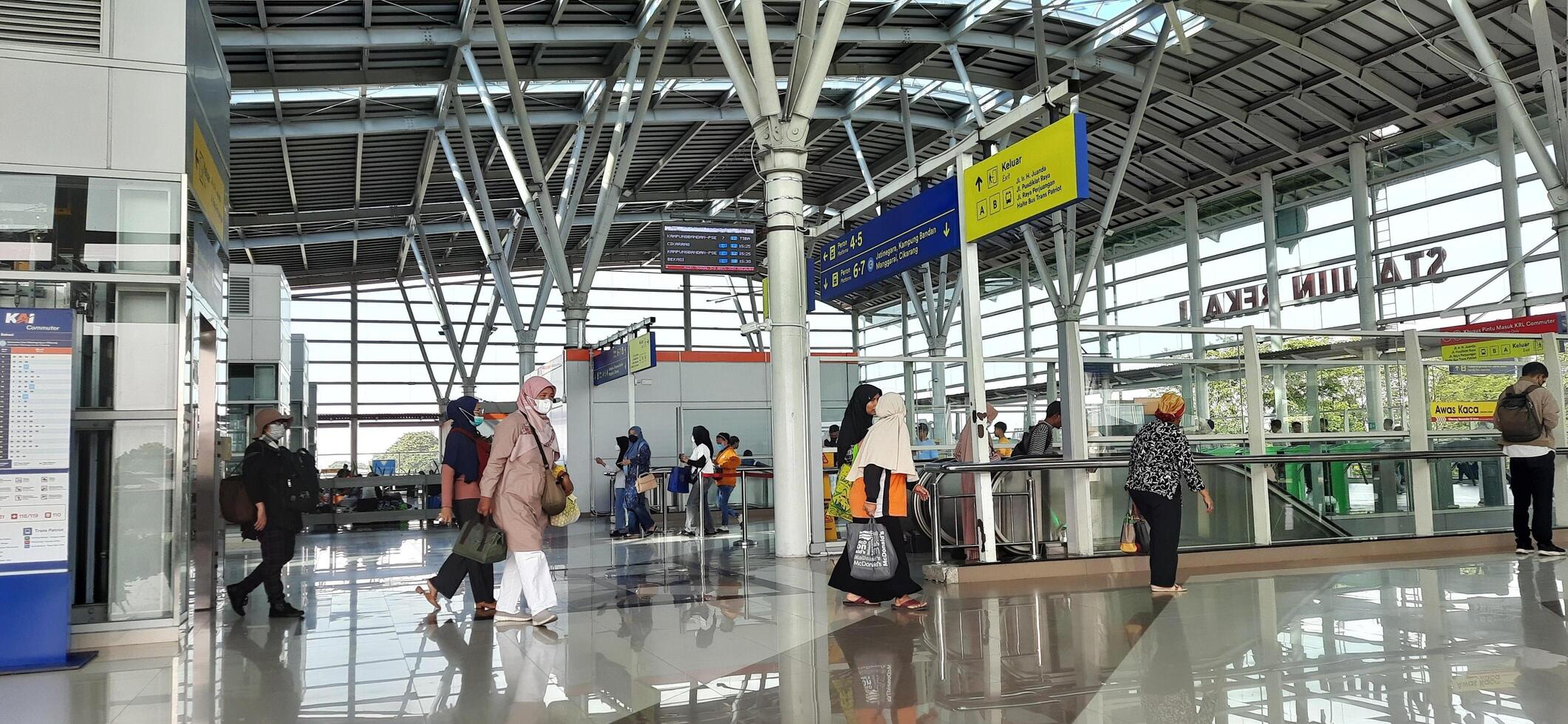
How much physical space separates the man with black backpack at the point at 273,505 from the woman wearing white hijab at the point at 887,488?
3.84m

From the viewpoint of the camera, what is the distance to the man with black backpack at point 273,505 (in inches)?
295

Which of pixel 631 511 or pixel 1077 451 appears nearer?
pixel 1077 451

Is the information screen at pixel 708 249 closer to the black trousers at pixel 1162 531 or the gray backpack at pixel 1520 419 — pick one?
the black trousers at pixel 1162 531

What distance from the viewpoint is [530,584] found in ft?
21.9

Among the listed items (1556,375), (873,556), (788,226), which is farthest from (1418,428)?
(873,556)

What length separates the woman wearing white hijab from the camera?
22.9 feet

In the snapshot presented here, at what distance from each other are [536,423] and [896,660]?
9.31ft

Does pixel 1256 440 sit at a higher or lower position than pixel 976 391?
lower

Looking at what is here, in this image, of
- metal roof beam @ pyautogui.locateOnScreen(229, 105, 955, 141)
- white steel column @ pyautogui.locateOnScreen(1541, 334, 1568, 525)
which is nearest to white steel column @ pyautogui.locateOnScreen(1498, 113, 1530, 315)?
white steel column @ pyautogui.locateOnScreen(1541, 334, 1568, 525)

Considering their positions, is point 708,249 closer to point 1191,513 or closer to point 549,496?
point 1191,513

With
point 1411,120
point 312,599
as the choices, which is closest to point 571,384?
point 312,599

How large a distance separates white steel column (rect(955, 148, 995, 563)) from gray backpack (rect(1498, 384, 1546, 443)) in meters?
4.40

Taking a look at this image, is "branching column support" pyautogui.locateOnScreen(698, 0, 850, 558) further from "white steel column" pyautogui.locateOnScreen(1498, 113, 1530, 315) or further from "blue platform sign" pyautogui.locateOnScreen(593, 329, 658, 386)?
"white steel column" pyautogui.locateOnScreen(1498, 113, 1530, 315)

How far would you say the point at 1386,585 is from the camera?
762cm
